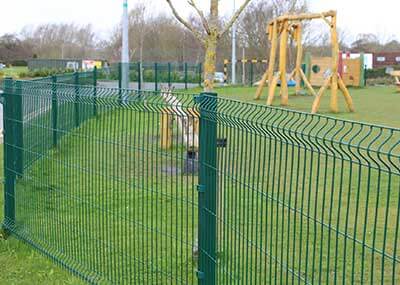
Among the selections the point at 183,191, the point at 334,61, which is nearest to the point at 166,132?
the point at 183,191

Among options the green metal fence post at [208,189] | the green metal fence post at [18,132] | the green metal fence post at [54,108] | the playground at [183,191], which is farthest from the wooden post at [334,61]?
the green metal fence post at [208,189]

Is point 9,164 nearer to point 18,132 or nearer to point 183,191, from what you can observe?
point 18,132

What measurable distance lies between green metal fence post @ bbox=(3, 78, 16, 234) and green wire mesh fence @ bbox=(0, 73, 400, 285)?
1 centimetres

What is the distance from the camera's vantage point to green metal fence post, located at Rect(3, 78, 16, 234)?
21.3 feet

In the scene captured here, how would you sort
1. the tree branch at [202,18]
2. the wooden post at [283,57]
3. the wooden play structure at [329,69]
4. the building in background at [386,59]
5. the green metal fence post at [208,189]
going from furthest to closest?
1. the building in background at [386,59]
2. the wooden play structure at [329,69]
3. the wooden post at [283,57]
4. the tree branch at [202,18]
5. the green metal fence post at [208,189]

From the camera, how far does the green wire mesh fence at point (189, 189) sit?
3.24m

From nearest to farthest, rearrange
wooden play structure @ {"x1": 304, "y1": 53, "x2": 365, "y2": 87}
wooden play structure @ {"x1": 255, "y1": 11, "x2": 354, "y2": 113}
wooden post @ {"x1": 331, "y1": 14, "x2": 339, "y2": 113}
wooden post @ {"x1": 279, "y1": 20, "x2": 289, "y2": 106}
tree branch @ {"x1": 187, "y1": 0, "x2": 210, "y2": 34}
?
tree branch @ {"x1": 187, "y1": 0, "x2": 210, "y2": 34} → wooden post @ {"x1": 331, "y1": 14, "x2": 339, "y2": 113} → wooden play structure @ {"x1": 255, "y1": 11, "x2": 354, "y2": 113} → wooden post @ {"x1": 279, "y1": 20, "x2": 289, "y2": 106} → wooden play structure @ {"x1": 304, "y1": 53, "x2": 365, "y2": 87}

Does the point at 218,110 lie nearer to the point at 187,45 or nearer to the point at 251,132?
the point at 251,132

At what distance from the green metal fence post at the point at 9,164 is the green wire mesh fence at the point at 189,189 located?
0.01 meters

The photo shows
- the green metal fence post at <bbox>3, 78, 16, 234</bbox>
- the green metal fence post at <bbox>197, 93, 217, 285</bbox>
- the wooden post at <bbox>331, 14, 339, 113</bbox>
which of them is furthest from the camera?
the wooden post at <bbox>331, 14, 339, 113</bbox>

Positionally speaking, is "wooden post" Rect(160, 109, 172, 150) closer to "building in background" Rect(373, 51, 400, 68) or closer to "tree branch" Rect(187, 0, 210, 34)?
"tree branch" Rect(187, 0, 210, 34)

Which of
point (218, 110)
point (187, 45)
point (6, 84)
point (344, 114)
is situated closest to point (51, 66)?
point (187, 45)

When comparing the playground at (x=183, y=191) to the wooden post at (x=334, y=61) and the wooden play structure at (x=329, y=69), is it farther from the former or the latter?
the wooden play structure at (x=329, y=69)

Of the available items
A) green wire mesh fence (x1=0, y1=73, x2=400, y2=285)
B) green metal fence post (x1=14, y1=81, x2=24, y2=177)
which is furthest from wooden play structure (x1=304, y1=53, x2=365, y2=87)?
green metal fence post (x1=14, y1=81, x2=24, y2=177)
